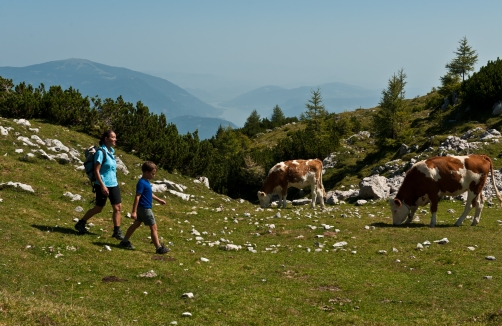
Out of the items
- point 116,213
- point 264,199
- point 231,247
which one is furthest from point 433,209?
point 116,213

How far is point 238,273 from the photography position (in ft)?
37.4

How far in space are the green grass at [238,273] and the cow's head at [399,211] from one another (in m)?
0.56

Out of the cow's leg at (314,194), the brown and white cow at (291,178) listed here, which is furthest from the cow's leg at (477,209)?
the brown and white cow at (291,178)

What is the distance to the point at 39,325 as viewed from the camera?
21.4ft

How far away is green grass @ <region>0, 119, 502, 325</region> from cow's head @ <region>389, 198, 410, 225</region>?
22.0 inches

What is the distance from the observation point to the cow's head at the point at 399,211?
719 inches

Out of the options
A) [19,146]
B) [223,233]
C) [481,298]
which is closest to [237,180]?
[19,146]

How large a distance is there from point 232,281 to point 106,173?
497 centimetres

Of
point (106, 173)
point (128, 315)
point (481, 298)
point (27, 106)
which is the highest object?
point (27, 106)

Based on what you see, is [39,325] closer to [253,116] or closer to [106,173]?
[106,173]

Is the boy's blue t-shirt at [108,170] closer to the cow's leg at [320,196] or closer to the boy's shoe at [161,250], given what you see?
the boy's shoe at [161,250]

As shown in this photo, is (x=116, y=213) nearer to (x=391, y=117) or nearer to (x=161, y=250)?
(x=161, y=250)

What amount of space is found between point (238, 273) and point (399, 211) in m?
9.53

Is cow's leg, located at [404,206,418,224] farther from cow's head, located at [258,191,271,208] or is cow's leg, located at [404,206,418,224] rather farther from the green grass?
cow's head, located at [258,191,271,208]
